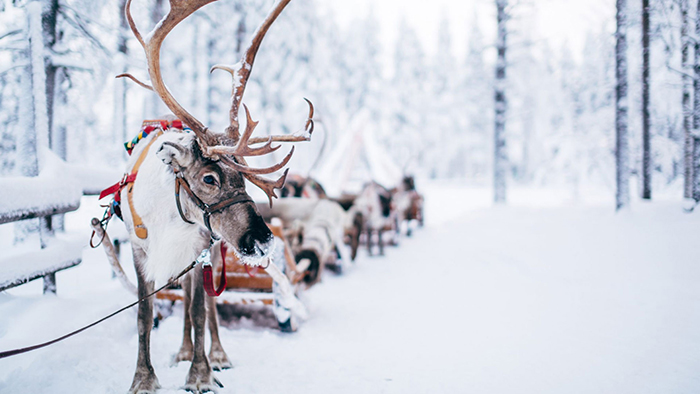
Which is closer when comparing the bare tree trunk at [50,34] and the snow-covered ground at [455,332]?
the snow-covered ground at [455,332]

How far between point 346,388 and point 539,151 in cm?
3366

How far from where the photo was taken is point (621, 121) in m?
7.40

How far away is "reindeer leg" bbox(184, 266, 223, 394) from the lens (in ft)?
8.62

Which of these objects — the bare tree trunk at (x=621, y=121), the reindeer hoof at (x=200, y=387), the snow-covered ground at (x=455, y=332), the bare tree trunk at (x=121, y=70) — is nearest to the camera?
the reindeer hoof at (x=200, y=387)

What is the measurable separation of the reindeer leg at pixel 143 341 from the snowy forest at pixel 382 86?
2859mm

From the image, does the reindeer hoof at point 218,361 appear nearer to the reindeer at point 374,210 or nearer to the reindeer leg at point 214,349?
the reindeer leg at point 214,349

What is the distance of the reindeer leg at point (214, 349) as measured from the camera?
305 centimetres

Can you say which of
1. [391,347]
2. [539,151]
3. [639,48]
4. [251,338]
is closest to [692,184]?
[639,48]

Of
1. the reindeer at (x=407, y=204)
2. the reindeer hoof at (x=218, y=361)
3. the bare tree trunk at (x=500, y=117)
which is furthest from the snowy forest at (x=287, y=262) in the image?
the bare tree trunk at (x=500, y=117)

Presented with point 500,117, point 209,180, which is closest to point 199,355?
point 209,180

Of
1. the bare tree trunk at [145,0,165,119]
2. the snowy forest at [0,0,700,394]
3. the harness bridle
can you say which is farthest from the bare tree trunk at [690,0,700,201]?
the bare tree trunk at [145,0,165,119]

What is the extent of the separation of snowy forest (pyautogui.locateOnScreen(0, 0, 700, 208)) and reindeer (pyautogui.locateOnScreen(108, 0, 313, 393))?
111 inches

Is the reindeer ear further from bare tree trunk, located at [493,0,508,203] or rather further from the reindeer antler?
bare tree trunk, located at [493,0,508,203]

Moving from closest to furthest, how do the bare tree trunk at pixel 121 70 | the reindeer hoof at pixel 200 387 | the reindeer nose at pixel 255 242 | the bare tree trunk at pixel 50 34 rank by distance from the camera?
the reindeer nose at pixel 255 242 → the reindeer hoof at pixel 200 387 → the bare tree trunk at pixel 50 34 → the bare tree trunk at pixel 121 70
